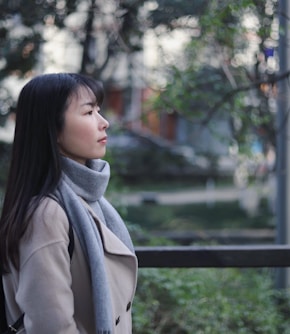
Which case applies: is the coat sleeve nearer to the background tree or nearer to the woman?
the woman

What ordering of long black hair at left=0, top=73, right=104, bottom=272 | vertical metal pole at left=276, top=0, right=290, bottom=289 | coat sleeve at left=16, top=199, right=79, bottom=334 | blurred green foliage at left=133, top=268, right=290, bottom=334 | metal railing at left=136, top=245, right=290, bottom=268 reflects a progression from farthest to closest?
vertical metal pole at left=276, top=0, right=290, bottom=289
blurred green foliage at left=133, top=268, right=290, bottom=334
metal railing at left=136, top=245, right=290, bottom=268
long black hair at left=0, top=73, right=104, bottom=272
coat sleeve at left=16, top=199, right=79, bottom=334

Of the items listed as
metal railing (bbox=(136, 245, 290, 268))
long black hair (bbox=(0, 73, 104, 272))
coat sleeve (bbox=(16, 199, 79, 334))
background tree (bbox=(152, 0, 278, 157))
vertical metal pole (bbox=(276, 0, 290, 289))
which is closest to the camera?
coat sleeve (bbox=(16, 199, 79, 334))

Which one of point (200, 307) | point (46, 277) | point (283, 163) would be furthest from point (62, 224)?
point (283, 163)

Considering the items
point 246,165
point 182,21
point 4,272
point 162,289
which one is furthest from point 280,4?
point 4,272

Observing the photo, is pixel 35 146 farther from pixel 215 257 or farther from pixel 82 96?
pixel 215 257

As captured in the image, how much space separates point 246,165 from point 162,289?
2883 mm

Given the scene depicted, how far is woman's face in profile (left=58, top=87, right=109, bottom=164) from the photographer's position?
2205 mm

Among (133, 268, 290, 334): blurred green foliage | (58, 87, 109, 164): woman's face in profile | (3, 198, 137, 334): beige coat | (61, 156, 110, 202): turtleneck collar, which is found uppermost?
(58, 87, 109, 164): woman's face in profile

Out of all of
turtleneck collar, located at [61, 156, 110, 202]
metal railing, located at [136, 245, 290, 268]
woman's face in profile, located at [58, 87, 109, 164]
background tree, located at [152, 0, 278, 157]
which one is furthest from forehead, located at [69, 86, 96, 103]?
background tree, located at [152, 0, 278, 157]

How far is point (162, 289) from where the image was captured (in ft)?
15.8

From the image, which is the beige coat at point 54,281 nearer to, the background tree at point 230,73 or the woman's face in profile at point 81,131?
the woman's face in profile at point 81,131

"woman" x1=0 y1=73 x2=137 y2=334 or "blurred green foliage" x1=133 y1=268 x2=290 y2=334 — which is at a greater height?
"woman" x1=0 y1=73 x2=137 y2=334

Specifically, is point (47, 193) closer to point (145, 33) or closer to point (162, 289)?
point (162, 289)

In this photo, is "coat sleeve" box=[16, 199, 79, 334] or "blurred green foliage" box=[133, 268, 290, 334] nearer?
"coat sleeve" box=[16, 199, 79, 334]
